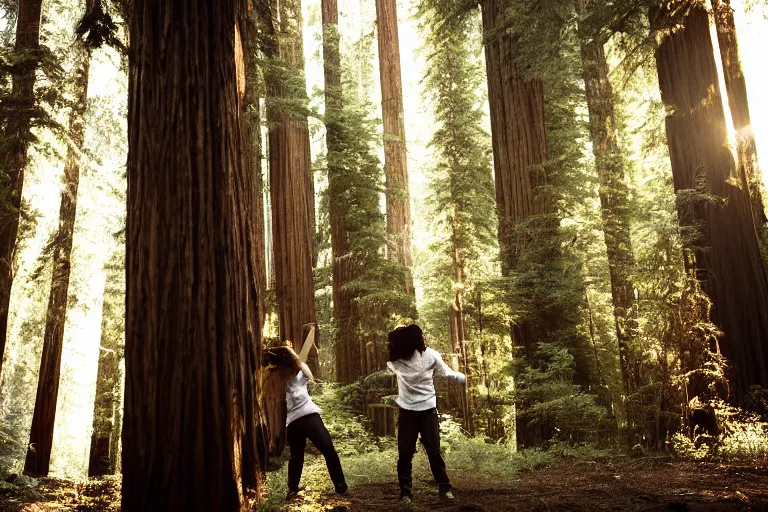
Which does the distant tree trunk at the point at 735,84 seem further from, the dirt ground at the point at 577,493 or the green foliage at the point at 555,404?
the dirt ground at the point at 577,493

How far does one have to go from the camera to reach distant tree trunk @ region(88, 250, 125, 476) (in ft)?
49.0

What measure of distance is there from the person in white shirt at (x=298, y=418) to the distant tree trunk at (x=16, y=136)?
16.4ft

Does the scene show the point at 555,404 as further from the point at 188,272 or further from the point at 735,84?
the point at 735,84

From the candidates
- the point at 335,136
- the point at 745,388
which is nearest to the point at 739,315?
the point at 745,388

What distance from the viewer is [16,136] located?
864cm

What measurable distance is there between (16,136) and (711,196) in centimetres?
1000

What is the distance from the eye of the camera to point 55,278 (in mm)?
12297

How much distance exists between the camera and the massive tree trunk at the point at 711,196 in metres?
7.20

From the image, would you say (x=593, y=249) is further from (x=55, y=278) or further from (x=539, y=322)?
(x=55, y=278)

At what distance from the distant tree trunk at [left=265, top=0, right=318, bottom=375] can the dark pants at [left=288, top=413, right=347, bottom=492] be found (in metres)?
5.15

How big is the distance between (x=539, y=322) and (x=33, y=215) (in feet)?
28.5

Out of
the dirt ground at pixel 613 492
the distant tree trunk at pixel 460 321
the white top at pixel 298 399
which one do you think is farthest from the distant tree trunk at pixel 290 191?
the dirt ground at pixel 613 492

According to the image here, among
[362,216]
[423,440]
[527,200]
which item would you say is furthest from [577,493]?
[362,216]

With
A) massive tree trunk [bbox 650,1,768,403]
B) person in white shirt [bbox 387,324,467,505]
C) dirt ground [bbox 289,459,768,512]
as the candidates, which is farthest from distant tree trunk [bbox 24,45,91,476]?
massive tree trunk [bbox 650,1,768,403]
